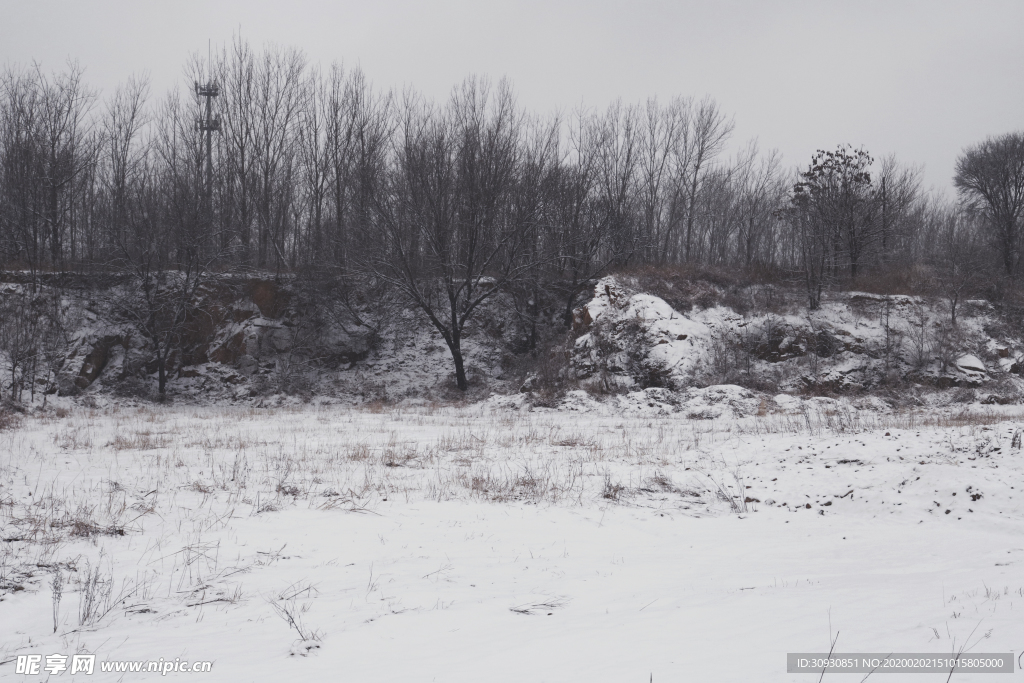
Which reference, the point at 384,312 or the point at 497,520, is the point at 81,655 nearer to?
the point at 497,520

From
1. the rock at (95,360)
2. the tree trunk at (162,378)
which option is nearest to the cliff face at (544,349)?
the rock at (95,360)

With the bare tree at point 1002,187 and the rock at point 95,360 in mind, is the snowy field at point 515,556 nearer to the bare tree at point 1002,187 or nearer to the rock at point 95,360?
the rock at point 95,360

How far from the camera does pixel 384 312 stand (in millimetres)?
28328

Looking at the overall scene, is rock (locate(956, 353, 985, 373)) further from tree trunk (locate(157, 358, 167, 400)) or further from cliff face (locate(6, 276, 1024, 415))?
tree trunk (locate(157, 358, 167, 400))

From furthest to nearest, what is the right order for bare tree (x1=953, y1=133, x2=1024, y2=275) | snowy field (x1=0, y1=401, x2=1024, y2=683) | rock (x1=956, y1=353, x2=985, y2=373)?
bare tree (x1=953, y1=133, x2=1024, y2=275) → rock (x1=956, y1=353, x2=985, y2=373) → snowy field (x1=0, y1=401, x2=1024, y2=683)

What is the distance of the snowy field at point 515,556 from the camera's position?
3686 millimetres

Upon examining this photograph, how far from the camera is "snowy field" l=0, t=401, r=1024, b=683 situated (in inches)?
145

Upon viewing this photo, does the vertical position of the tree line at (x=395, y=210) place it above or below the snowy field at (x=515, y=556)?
Answer: above

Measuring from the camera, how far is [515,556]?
18.6 ft

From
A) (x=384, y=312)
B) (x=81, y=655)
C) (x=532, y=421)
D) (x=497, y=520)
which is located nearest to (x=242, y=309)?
(x=384, y=312)

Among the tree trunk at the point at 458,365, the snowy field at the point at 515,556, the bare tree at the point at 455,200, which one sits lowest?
the snowy field at the point at 515,556

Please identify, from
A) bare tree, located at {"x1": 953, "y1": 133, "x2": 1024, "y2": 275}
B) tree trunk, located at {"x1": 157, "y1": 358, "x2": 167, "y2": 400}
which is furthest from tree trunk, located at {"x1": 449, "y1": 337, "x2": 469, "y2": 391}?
bare tree, located at {"x1": 953, "y1": 133, "x2": 1024, "y2": 275}

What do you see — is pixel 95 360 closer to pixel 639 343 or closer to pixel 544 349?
pixel 544 349

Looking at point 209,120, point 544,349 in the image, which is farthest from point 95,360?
point 544,349
